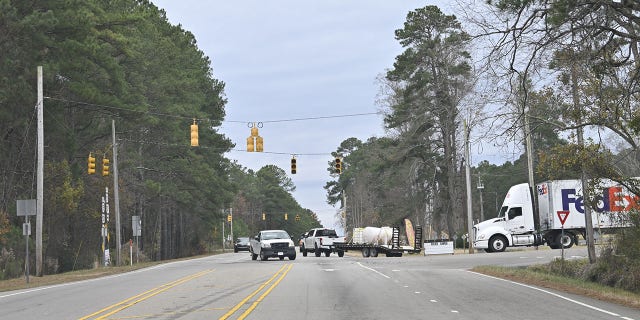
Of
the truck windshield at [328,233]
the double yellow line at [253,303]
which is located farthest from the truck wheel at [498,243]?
the double yellow line at [253,303]

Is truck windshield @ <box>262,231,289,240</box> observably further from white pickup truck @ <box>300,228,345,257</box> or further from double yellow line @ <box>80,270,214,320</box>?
double yellow line @ <box>80,270,214,320</box>

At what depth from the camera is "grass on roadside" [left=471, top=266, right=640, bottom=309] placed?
17.8 m

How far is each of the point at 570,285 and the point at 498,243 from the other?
2700 cm

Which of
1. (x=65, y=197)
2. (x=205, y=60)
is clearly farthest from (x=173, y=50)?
(x=65, y=197)

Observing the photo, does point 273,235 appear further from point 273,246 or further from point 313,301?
point 313,301

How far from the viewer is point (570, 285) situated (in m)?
21.8

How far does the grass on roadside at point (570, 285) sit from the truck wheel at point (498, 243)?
17.8 meters

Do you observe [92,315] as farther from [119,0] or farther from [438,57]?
[438,57]

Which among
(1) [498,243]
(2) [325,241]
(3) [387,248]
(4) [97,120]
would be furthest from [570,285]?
(4) [97,120]

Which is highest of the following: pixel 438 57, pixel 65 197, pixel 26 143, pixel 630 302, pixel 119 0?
pixel 119 0

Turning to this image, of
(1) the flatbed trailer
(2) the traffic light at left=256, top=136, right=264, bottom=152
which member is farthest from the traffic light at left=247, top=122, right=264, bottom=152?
(1) the flatbed trailer

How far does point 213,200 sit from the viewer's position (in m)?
75.5

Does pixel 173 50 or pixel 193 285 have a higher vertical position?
pixel 173 50

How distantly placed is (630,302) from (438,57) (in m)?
41.5
